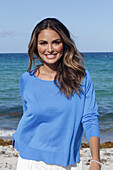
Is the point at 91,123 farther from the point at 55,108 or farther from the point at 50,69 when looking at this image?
the point at 50,69

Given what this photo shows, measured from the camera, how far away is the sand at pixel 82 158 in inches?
213

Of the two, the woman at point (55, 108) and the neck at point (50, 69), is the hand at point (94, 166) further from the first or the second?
the neck at point (50, 69)

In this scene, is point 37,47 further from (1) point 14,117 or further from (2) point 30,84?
(1) point 14,117

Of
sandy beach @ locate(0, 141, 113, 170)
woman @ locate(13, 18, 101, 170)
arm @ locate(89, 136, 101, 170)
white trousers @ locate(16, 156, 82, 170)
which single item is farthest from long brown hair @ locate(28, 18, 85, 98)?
sandy beach @ locate(0, 141, 113, 170)

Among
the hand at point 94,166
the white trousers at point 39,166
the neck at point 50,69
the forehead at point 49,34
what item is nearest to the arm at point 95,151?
the hand at point 94,166

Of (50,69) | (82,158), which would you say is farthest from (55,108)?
(82,158)

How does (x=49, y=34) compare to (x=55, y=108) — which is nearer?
(x=55, y=108)

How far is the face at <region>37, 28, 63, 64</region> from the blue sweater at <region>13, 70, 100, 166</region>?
0.66 ft

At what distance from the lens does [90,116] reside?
2041 millimetres

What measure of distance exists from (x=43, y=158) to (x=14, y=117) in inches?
371

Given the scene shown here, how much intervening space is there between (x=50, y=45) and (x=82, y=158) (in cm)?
401

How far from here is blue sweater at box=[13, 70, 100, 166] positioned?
2.08 metres

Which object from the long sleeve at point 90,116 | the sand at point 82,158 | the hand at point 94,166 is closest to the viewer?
the hand at point 94,166

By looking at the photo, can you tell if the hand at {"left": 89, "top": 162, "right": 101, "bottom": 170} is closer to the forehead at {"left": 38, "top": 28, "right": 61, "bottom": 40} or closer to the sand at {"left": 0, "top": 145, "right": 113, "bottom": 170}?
the forehead at {"left": 38, "top": 28, "right": 61, "bottom": 40}
